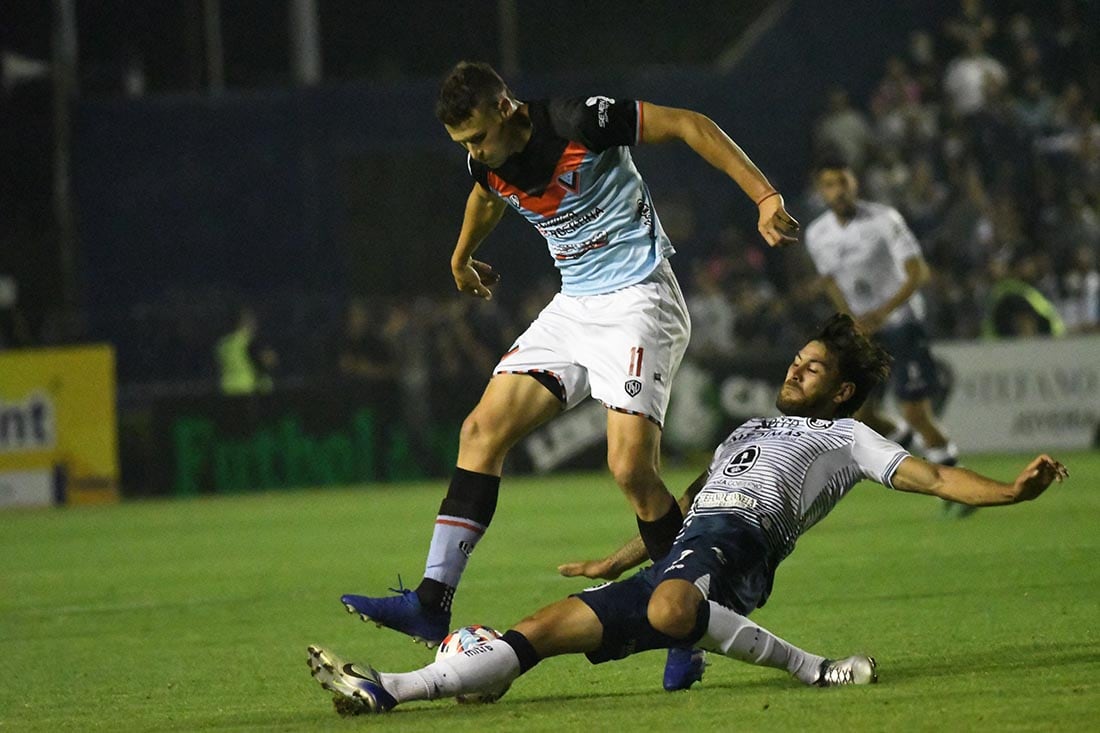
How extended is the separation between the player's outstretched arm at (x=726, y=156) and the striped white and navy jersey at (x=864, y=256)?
649 cm

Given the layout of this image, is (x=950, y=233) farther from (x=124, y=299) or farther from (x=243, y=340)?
(x=124, y=299)

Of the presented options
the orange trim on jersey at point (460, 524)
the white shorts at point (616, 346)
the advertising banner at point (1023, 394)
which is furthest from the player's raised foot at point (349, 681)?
the advertising banner at point (1023, 394)

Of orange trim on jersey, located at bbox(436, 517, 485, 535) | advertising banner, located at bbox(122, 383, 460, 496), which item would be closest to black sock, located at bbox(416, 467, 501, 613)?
orange trim on jersey, located at bbox(436, 517, 485, 535)

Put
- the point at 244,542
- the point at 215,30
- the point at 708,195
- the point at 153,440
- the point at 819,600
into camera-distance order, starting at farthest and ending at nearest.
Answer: the point at 215,30, the point at 708,195, the point at 153,440, the point at 244,542, the point at 819,600

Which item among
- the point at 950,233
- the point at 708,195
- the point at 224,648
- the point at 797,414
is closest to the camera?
the point at 797,414

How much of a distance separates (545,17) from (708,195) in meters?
4.66

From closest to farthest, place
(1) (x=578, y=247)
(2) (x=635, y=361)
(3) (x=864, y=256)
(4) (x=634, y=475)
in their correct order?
(4) (x=634, y=475)
(2) (x=635, y=361)
(1) (x=578, y=247)
(3) (x=864, y=256)

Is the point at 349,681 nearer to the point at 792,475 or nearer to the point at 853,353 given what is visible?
the point at 792,475

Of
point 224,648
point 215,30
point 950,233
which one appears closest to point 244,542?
point 224,648

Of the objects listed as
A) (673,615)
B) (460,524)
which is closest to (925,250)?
(460,524)

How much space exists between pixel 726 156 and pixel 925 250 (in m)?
14.7

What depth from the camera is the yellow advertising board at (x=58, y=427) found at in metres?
18.2

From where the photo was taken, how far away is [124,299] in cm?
2381

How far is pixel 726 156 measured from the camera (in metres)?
5.92
